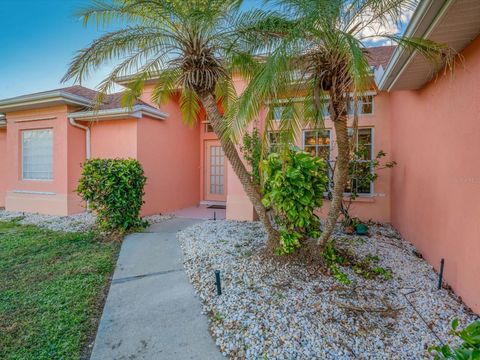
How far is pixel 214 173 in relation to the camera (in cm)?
1196

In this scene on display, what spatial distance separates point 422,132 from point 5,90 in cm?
1762

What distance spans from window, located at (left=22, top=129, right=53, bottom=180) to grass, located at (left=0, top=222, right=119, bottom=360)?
12.8 ft

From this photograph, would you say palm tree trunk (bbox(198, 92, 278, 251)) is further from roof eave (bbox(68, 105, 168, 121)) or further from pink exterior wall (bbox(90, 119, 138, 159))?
pink exterior wall (bbox(90, 119, 138, 159))

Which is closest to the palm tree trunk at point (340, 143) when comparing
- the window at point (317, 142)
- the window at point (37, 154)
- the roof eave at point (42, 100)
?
the window at point (317, 142)

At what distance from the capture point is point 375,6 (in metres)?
3.57

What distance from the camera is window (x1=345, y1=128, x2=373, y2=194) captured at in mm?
7438

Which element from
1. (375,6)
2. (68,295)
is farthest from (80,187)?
(375,6)

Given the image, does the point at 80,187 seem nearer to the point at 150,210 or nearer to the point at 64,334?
the point at 150,210

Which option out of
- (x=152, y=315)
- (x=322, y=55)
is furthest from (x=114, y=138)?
(x=322, y=55)

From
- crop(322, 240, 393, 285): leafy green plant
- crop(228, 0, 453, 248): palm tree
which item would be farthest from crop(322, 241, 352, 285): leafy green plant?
crop(228, 0, 453, 248): palm tree

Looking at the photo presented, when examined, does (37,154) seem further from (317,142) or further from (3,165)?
(317,142)

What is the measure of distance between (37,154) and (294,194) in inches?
426

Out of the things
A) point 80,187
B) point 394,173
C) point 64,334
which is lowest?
point 64,334

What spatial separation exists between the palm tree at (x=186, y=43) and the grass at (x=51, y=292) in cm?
322
